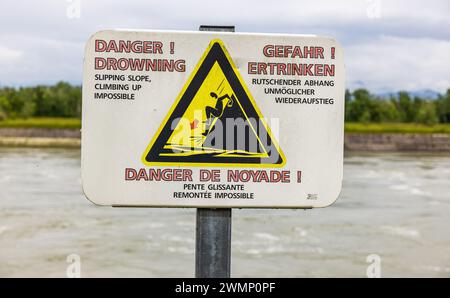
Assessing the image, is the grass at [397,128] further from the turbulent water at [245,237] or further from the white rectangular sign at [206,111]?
the white rectangular sign at [206,111]

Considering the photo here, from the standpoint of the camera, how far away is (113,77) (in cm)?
218

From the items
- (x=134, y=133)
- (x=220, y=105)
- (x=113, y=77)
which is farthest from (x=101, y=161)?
(x=220, y=105)

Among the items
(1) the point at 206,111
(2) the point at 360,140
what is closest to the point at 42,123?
(2) the point at 360,140

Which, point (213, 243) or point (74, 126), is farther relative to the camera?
point (74, 126)

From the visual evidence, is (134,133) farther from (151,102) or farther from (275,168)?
(275,168)

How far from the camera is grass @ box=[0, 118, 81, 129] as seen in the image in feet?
247

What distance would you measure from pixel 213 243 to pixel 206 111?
1.42 ft

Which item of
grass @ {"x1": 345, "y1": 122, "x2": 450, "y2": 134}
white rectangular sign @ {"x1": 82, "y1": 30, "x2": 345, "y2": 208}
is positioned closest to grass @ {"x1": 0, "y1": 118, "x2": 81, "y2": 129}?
grass @ {"x1": 345, "y1": 122, "x2": 450, "y2": 134}

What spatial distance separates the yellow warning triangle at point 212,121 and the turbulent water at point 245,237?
12.0 meters

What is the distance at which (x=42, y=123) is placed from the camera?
7806cm

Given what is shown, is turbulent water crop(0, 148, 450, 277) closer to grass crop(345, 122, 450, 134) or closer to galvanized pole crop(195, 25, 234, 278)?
galvanized pole crop(195, 25, 234, 278)

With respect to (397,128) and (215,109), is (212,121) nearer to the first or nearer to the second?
(215,109)
